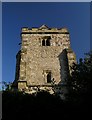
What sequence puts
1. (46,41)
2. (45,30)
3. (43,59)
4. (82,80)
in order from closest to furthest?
1. (82,80)
2. (43,59)
3. (46,41)
4. (45,30)

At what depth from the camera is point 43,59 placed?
28.9m

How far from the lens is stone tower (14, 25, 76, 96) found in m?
26.6

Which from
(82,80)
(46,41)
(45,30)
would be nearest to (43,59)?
(46,41)

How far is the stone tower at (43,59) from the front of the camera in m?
26.6

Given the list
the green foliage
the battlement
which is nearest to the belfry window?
the battlement

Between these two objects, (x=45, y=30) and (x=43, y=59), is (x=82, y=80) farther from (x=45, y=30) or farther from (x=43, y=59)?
(x=45, y=30)

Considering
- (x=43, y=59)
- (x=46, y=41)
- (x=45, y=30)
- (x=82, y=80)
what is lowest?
(x=82, y=80)

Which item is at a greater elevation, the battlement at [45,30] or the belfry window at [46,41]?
the battlement at [45,30]

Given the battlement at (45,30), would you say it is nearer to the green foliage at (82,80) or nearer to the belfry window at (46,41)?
the belfry window at (46,41)

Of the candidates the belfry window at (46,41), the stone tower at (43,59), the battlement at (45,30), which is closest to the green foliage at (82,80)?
the stone tower at (43,59)

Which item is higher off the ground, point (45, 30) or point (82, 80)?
point (45, 30)

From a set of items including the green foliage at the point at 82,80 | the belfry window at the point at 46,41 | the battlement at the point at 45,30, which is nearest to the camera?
the green foliage at the point at 82,80

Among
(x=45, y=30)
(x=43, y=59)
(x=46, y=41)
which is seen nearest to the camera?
(x=43, y=59)

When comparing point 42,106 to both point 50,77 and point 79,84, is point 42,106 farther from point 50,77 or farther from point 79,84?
point 50,77
